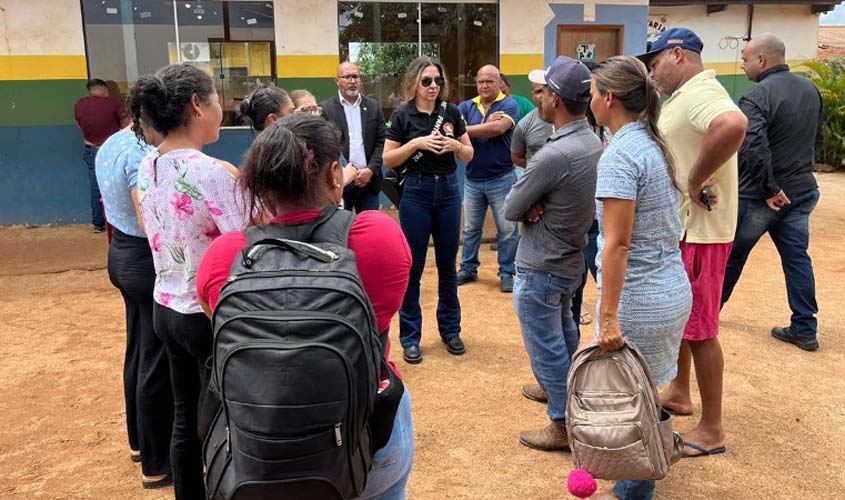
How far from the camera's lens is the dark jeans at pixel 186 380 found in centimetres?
230

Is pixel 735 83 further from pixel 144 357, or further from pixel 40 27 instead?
pixel 144 357

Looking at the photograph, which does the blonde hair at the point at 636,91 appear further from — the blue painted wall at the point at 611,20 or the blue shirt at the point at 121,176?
the blue painted wall at the point at 611,20

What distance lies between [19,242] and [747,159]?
7.62 meters

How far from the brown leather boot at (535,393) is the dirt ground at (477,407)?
0.16 feet

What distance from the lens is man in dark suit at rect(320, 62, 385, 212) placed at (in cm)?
543

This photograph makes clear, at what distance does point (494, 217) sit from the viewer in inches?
238

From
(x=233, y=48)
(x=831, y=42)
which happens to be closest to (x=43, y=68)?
(x=233, y=48)

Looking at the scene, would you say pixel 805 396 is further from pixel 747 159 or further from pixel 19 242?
pixel 19 242

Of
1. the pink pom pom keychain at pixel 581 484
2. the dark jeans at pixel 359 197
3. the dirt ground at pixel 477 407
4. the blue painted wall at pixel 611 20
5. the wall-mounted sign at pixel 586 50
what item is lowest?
the dirt ground at pixel 477 407

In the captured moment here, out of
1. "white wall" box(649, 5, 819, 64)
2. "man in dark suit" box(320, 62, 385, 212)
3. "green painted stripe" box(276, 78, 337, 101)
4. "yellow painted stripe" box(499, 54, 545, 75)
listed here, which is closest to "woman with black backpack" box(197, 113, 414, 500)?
"man in dark suit" box(320, 62, 385, 212)

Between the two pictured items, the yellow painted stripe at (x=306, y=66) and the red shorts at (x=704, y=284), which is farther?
the yellow painted stripe at (x=306, y=66)

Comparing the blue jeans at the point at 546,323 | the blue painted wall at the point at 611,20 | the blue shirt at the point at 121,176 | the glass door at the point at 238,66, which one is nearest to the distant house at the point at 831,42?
the blue painted wall at the point at 611,20

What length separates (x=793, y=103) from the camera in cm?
445

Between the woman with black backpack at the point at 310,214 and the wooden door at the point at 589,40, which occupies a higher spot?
the wooden door at the point at 589,40
